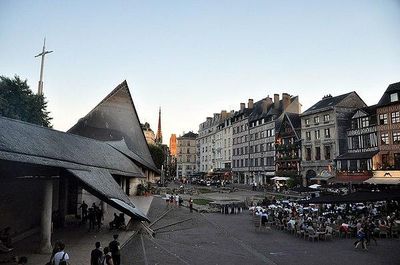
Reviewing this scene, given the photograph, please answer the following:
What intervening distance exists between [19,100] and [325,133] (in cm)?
3962

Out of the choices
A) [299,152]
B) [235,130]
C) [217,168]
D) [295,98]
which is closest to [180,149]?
[217,168]

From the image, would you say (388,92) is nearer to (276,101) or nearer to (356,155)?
(356,155)

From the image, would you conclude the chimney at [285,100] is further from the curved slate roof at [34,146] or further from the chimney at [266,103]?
the curved slate roof at [34,146]

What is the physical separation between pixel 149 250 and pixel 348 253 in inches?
339

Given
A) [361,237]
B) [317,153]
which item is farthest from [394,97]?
[361,237]

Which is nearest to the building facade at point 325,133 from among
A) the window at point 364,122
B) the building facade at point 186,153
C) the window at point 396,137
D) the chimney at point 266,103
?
the window at point 364,122

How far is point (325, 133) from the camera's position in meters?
50.1

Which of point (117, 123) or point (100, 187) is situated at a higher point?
point (117, 123)

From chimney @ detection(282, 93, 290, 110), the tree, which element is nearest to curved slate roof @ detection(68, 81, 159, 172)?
the tree

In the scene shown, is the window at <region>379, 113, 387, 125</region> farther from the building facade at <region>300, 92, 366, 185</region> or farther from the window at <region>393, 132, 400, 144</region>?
the building facade at <region>300, 92, 366, 185</region>

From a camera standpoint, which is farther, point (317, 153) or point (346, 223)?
point (317, 153)

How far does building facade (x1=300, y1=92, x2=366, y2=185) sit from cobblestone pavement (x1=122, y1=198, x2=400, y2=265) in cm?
3010

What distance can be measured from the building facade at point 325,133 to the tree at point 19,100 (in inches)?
1467

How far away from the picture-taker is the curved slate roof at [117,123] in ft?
153
